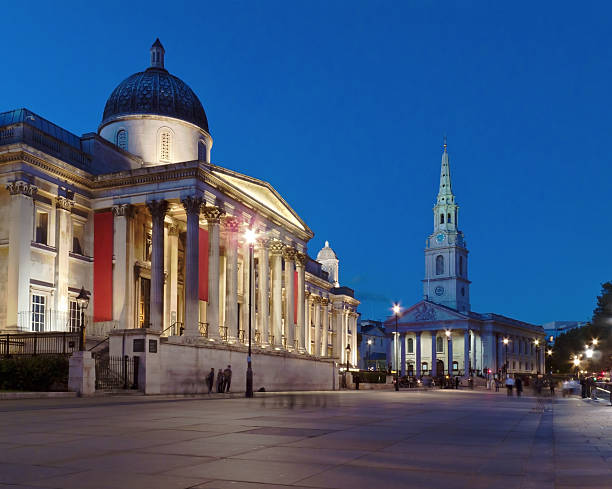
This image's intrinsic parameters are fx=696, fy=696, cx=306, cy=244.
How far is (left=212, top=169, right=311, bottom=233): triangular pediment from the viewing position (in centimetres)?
4841

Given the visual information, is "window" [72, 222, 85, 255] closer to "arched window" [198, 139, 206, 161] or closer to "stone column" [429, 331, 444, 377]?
"arched window" [198, 139, 206, 161]

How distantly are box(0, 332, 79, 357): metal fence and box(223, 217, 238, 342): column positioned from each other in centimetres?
1330

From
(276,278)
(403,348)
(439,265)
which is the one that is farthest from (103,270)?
(439,265)

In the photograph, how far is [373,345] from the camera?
582 ft

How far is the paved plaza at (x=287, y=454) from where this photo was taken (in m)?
8.11

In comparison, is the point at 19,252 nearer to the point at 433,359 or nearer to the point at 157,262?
the point at 157,262

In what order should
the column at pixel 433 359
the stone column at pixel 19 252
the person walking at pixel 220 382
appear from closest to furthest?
1. the stone column at pixel 19 252
2. the person walking at pixel 220 382
3. the column at pixel 433 359

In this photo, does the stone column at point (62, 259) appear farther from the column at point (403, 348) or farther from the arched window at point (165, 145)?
the column at point (403, 348)

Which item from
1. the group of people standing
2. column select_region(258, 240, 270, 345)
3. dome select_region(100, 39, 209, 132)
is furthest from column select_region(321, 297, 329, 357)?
the group of people standing

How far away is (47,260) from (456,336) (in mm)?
122029

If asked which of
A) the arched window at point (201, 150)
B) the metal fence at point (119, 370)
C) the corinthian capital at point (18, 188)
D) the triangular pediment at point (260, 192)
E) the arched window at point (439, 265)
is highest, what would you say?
the arched window at point (201, 150)

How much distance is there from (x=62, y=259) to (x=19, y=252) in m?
3.25

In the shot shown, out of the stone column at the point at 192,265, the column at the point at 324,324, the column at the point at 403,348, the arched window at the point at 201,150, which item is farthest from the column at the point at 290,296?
the column at the point at 403,348

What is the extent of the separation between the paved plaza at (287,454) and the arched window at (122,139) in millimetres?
40173
